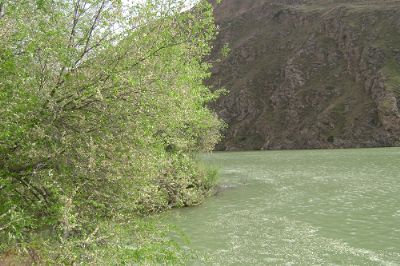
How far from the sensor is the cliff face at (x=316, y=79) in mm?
120000

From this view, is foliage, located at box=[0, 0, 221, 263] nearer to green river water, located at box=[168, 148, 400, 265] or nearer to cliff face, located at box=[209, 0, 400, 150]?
green river water, located at box=[168, 148, 400, 265]

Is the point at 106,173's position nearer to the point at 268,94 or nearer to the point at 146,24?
the point at 146,24

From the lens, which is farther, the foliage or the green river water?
the green river water

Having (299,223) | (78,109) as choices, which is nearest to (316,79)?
(299,223)

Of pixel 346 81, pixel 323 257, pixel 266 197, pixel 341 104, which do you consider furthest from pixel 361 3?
pixel 323 257

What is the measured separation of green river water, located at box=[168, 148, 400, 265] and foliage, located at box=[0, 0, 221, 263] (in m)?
4.91

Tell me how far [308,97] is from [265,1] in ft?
239

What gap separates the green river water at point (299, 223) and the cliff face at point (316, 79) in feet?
264

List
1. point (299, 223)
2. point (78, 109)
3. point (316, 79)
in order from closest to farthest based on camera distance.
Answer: point (78, 109) < point (299, 223) < point (316, 79)

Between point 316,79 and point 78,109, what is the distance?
5433 inches

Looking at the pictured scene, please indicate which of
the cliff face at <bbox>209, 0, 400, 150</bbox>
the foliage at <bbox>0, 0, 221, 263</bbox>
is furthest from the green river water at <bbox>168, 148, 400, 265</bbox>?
the cliff face at <bbox>209, 0, 400, 150</bbox>

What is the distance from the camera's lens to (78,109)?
10.1 m

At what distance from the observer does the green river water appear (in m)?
17.2

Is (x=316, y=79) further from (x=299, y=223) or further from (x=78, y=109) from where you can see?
(x=78, y=109)
